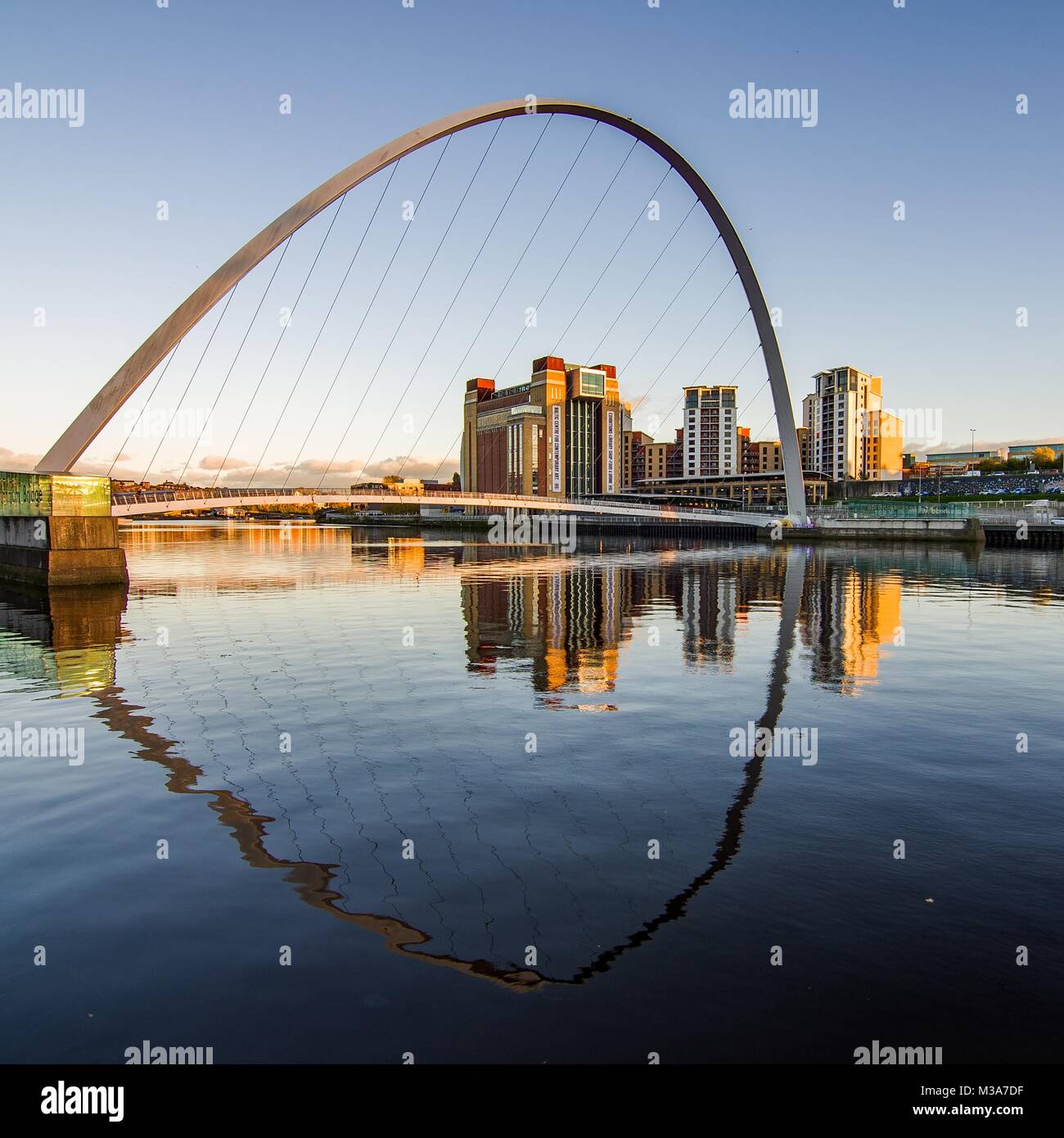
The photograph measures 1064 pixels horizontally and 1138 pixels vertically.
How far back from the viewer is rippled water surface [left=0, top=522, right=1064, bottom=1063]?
14.0 feet

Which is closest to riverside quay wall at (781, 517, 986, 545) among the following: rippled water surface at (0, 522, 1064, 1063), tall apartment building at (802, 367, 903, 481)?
rippled water surface at (0, 522, 1064, 1063)

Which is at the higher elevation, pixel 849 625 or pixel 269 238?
pixel 269 238

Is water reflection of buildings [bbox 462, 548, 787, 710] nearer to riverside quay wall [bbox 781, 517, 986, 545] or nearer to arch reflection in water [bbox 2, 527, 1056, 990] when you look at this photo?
arch reflection in water [bbox 2, 527, 1056, 990]

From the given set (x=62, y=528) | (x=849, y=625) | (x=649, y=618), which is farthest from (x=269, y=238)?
(x=849, y=625)

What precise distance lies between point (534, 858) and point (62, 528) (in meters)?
27.7

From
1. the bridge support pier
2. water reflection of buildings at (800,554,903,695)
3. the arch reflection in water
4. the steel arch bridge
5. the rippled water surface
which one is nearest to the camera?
the rippled water surface

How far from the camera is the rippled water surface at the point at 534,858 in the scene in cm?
427

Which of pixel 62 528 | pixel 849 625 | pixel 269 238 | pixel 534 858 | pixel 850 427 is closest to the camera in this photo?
pixel 534 858

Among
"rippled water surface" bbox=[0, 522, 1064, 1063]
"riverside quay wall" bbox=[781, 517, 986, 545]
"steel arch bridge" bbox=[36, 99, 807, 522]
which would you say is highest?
"steel arch bridge" bbox=[36, 99, 807, 522]

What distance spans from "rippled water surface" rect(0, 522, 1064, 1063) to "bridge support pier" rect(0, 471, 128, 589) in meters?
13.3

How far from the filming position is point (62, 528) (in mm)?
28141

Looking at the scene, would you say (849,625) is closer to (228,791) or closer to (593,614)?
(593,614)

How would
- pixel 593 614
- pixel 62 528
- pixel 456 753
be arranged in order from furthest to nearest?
pixel 62 528
pixel 593 614
pixel 456 753

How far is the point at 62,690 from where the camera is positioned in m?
12.8
